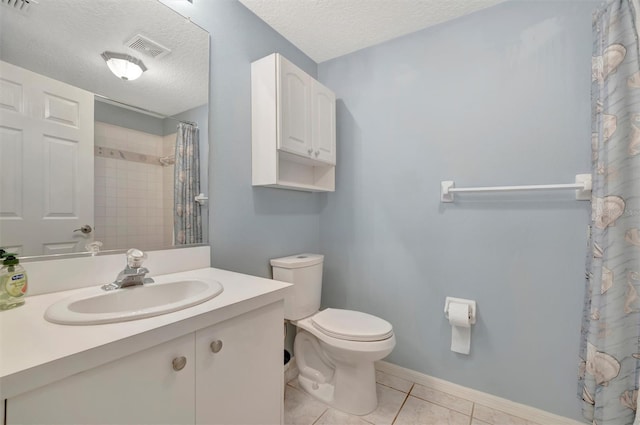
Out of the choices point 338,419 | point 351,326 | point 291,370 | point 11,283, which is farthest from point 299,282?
point 11,283

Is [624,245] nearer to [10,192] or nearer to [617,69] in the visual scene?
[617,69]

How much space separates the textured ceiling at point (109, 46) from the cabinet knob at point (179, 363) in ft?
3.29

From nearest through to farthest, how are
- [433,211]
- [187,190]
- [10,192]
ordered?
1. [10,192]
2. [187,190]
3. [433,211]

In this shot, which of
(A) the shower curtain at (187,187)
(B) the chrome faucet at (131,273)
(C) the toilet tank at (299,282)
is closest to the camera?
(B) the chrome faucet at (131,273)

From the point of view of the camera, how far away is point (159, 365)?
699mm

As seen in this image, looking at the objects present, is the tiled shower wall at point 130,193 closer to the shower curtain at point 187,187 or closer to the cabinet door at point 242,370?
the shower curtain at point 187,187

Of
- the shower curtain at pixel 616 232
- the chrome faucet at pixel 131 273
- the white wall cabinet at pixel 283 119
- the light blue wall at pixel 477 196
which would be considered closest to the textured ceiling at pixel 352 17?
the light blue wall at pixel 477 196

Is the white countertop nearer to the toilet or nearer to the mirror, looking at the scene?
the mirror

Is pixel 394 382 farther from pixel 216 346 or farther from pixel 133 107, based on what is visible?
pixel 133 107

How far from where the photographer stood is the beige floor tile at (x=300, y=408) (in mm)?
1436

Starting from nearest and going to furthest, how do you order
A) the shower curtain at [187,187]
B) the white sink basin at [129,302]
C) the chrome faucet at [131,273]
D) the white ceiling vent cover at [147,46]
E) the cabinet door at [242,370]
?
the white sink basin at [129,302] < the cabinet door at [242,370] < the chrome faucet at [131,273] < the white ceiling vent cover at [147,46] < the shower curtain at [187,187]

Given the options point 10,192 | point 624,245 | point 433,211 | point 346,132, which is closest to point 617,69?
point 624,245

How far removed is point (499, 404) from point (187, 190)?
6.69 feet

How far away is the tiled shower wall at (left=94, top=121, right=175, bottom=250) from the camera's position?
1.03m
